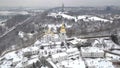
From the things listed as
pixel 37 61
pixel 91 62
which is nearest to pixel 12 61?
pixel 37 61

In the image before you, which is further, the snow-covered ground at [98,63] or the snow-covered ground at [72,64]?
the snow-covered ground at [72,64]

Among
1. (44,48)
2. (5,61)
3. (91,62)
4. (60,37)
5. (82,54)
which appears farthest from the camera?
(60,37)

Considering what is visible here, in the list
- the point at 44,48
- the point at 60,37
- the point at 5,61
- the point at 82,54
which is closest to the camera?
the point at 82,54

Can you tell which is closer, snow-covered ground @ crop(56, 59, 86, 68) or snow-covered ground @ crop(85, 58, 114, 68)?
snow-covered ground @ crop(85, 58, 114, 68)

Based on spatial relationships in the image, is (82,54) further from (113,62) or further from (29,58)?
(29,58)

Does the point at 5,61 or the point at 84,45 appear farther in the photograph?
the point at 84,45

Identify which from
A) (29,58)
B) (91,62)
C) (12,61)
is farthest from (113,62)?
(12,61)

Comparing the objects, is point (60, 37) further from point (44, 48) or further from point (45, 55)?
point (45, 55)

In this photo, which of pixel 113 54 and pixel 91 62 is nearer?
pixel 91 62

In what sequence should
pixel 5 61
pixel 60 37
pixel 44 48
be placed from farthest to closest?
1. pixel 60 37
2. pixel 44 48
3. pixel 5 61
